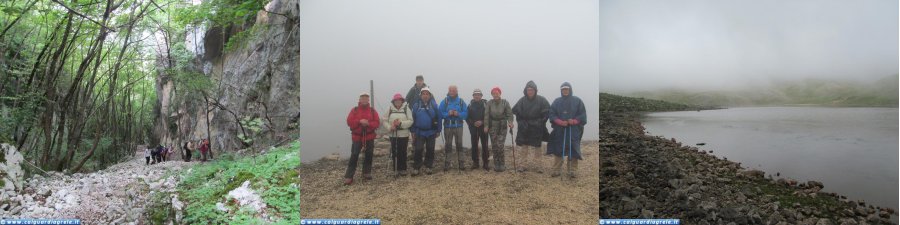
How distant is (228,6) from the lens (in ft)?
11.9

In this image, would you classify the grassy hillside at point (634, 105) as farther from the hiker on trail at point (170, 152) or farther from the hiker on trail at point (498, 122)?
the hiker on trail at point (170, 152)

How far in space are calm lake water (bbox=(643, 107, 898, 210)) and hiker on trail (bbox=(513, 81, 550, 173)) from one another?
144cm

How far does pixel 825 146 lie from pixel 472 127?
259 cm

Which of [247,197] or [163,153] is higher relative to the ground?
[163,153]

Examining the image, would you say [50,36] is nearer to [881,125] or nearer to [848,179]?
[848,179]

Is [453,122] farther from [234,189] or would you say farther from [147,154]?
[147,154]

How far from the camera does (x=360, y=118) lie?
2637 mm

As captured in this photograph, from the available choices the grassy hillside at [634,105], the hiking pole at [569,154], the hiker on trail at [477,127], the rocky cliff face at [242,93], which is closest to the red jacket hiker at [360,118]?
the hiker on trail at [477,127]

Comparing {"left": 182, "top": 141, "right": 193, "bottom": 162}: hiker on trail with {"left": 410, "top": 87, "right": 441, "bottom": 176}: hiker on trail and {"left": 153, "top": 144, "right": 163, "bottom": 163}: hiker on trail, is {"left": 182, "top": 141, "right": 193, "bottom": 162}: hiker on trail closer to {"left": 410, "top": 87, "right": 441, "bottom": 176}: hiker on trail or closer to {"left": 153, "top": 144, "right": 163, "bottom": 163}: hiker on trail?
{"left": 153, "top": 144, "right": 163, "bottom": 163}: hiker on trail

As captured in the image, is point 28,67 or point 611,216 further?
point 28,67

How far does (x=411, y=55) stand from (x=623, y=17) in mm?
1724

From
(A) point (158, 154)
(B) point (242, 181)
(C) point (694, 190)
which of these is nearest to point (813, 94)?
(C) point (694, 190)

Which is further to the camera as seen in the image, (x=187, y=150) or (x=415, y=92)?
(x=187, y=150)

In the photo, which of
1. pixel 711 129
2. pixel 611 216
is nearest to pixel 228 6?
pixel 611 216
